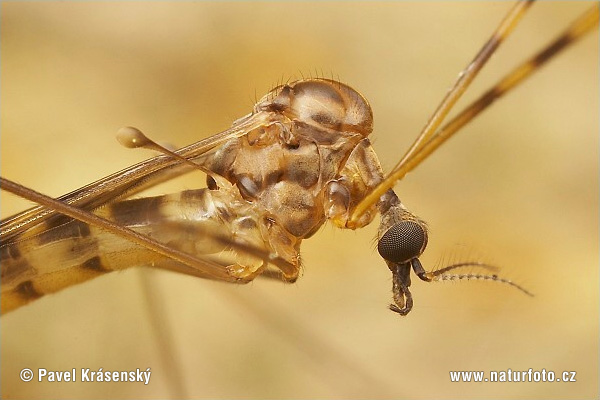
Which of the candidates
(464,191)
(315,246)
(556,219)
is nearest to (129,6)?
(315,246)

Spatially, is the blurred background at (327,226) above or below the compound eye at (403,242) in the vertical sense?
above

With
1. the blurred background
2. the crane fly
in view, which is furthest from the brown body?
the blurred background

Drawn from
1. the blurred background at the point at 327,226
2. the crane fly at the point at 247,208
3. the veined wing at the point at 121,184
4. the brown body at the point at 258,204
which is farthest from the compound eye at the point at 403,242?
the veined wing at the point at 121,184

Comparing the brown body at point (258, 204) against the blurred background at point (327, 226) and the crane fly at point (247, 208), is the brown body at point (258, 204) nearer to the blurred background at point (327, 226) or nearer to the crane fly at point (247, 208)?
the crane fly at point (247, 208)

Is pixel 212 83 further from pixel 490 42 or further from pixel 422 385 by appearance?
pixel 490 42

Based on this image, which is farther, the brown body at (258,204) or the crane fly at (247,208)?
the brown body at (258,204)

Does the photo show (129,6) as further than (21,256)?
Yes

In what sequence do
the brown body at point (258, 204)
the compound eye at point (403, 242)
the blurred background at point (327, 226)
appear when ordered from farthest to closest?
the blurred background at point (327, 226)
the brown body at point (258, 204)
the compound eye at point (403, 242)

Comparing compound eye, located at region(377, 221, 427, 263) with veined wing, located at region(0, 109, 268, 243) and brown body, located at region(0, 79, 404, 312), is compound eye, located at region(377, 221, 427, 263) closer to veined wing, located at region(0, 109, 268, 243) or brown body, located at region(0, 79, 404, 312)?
brown body, located at region(0, 79, 404, 312)
